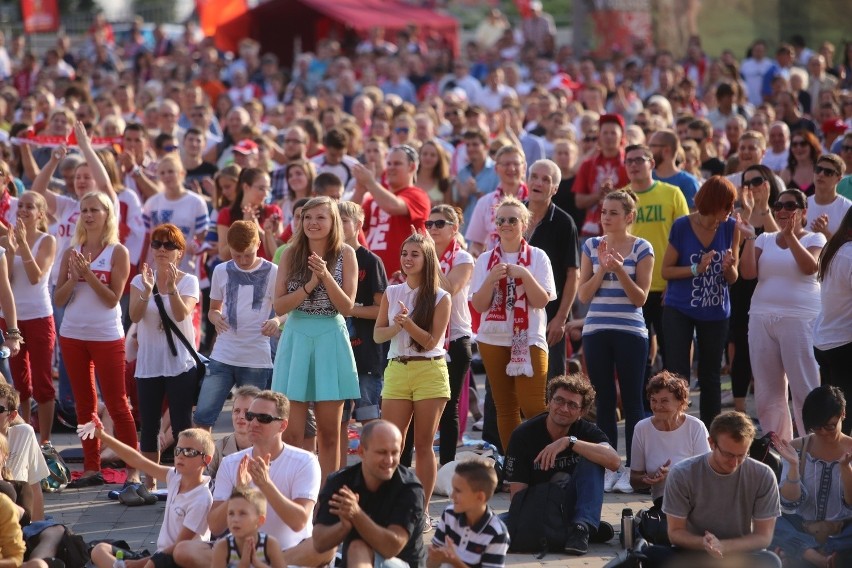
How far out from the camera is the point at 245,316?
8.19m

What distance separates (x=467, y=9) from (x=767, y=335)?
104ft

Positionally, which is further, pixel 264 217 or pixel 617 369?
pixel 264 217

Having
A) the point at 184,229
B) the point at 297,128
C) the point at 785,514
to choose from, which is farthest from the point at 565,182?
the point at 785,514

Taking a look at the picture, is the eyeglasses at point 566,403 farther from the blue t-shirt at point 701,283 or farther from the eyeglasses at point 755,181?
the eyeglasses at point 755,181

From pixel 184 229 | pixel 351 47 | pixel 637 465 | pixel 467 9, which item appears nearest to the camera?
pixel 637 465

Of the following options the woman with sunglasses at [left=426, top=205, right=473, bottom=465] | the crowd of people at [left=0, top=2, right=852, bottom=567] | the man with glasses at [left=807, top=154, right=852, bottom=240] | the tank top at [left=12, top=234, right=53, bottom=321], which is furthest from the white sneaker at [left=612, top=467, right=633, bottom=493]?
the tank top at [left=12, top=234, right=53, bottom=321]

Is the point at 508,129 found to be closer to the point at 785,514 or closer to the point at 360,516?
the point at 785,514

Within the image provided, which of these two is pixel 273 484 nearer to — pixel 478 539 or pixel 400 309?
pixel 478 539

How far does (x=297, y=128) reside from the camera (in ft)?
39.4

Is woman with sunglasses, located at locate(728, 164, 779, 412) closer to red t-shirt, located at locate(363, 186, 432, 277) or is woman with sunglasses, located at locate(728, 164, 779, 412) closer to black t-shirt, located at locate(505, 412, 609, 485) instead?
red t-shirt, located at locate(363, 186, 432, 277)

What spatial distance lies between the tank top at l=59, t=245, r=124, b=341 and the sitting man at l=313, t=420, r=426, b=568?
2.91 meters

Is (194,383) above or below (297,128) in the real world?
below

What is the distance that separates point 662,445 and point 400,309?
161 cm

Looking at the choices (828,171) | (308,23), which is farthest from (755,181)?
(308,23)
